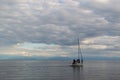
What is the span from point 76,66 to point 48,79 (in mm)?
79436

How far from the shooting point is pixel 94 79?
81688 mm

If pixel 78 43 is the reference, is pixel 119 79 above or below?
below

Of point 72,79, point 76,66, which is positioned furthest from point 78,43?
point 72,79

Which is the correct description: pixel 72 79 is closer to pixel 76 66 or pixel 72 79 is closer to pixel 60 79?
pixel 60 79

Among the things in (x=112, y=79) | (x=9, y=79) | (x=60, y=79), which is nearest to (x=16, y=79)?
(x=9, y=79)

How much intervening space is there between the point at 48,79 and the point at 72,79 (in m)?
7.52

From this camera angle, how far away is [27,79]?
83.6 meters

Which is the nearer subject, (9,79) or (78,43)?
(9,79)

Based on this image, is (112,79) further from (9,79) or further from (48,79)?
(9,79)

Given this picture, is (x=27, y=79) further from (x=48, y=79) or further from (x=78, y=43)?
(x=78, y=43)

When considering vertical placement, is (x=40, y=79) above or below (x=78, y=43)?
below

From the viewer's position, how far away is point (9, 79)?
84.8 m

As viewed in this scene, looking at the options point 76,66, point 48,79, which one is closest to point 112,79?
point 48,79

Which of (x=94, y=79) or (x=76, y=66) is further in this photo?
(x=76, y=66)
